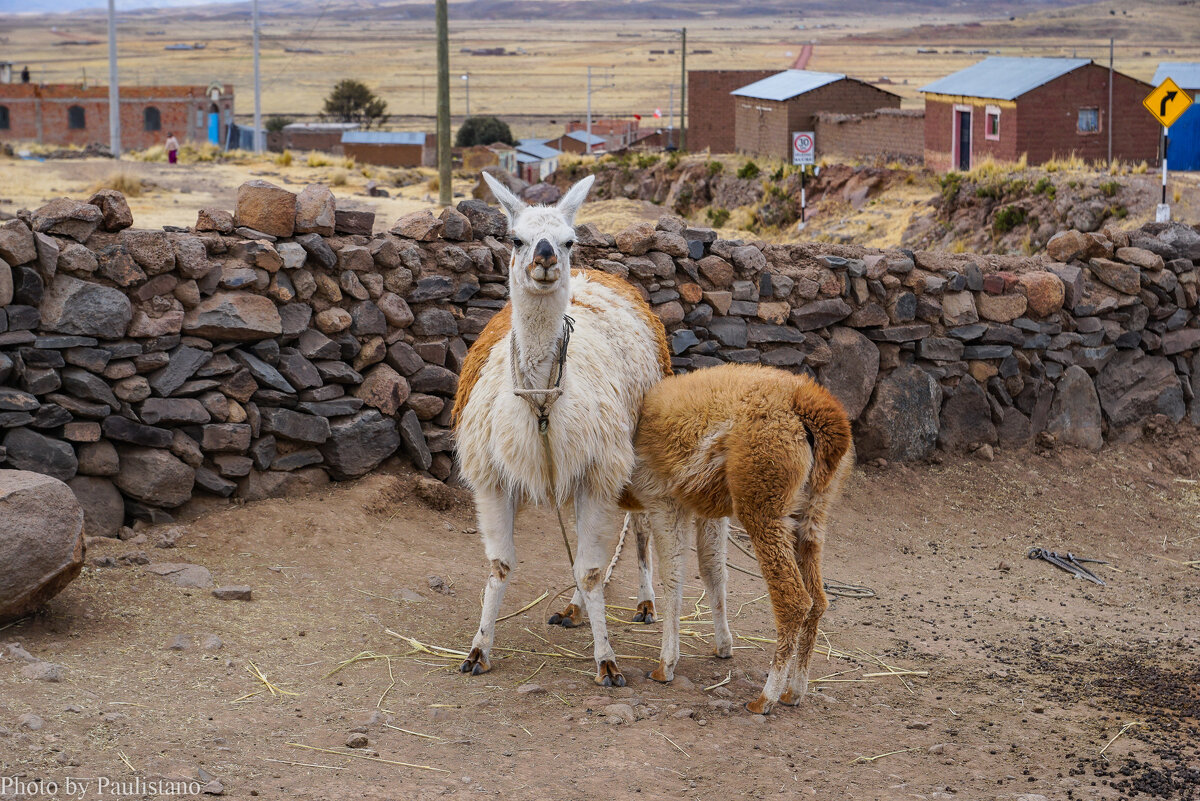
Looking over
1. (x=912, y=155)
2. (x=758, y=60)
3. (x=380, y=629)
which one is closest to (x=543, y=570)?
(x=380, y=629)

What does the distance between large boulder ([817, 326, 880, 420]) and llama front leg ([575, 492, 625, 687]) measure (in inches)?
166

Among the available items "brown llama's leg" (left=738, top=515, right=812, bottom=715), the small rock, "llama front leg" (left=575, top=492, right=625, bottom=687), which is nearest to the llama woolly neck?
"llama front leg" (left=575, top=492, right=625, bottom=687)

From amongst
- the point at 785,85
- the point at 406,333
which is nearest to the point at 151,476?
the point at 406,333

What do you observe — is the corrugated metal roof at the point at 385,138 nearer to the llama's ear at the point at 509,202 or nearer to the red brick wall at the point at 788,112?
the red brick wall at the point at 788,112

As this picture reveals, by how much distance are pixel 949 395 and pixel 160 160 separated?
35416 mm

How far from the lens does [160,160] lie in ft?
129

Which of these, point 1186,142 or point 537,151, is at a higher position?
point 537,151

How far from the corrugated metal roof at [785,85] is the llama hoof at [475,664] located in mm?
39248

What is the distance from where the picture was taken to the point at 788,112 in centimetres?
4225

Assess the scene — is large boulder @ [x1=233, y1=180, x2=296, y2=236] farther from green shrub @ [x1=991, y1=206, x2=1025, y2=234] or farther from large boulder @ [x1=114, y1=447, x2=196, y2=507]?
green shrub @ [x1=991, y1=206, x2=1025, y2=234]

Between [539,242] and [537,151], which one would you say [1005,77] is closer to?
[537,151]

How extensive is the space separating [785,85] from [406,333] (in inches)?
1557

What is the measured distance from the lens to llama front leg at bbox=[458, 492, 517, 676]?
5.61 meters

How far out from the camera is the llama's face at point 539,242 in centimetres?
497
